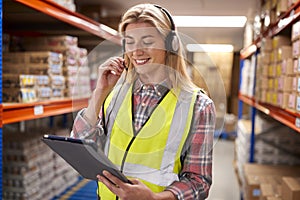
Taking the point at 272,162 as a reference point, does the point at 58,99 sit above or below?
above

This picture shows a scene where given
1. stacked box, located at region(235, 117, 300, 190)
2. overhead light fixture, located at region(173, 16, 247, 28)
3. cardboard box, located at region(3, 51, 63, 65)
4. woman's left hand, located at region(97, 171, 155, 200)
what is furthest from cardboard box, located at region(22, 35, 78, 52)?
stacked box, located at region(235, 117, 300, 190)

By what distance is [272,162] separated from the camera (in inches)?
137

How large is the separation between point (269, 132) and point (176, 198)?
2.84 metres

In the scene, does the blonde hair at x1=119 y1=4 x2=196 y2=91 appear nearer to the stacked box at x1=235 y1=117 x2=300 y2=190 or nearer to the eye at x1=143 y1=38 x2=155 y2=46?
the eye at x1=143 y1=38 x2=155 y2=46

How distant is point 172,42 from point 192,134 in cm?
27

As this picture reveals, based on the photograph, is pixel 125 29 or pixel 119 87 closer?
pixel 125 29

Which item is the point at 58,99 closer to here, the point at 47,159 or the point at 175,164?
the point at 47,159

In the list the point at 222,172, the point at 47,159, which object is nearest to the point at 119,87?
the point at 47,159

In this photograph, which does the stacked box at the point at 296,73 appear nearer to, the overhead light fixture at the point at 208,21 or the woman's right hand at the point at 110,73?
the overhead light fixture at the point at 208,21

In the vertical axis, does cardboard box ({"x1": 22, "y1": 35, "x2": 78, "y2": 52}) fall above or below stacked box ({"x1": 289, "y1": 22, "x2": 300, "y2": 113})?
above

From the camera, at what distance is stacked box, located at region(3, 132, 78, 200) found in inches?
94.8

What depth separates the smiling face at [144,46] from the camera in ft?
2.92

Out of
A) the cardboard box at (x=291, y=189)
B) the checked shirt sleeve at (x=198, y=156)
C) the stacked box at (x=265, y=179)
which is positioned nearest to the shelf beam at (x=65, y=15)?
the checked shirt sleeve at (x=198, y=156)

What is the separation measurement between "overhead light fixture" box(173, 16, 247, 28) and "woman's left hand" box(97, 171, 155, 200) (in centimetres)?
47
